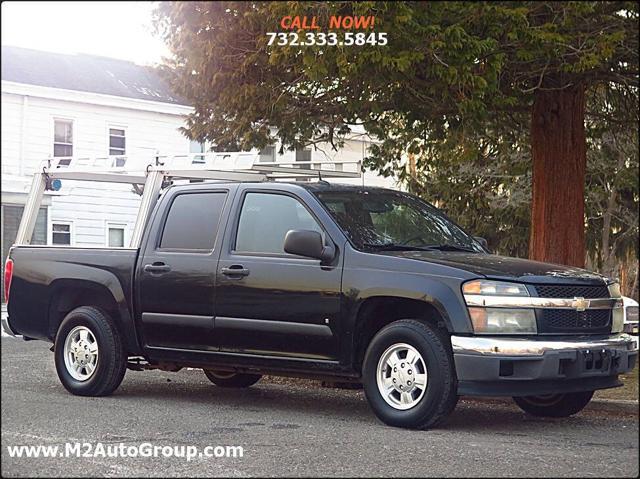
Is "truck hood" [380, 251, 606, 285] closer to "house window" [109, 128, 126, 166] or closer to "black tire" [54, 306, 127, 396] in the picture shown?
"black tire" [54, 306, 127, 396]

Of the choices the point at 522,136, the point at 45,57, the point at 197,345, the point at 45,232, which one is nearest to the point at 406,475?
the point at 197,345

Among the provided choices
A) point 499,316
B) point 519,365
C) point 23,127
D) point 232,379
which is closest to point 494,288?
point 499,316

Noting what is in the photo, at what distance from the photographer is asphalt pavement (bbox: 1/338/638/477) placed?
Result: 624cm

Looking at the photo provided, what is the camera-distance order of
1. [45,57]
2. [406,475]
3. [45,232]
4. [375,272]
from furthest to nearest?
[45,57] → [45,232] → [375,272] → [406,475]

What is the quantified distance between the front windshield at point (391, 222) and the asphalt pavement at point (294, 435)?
1.35 metres

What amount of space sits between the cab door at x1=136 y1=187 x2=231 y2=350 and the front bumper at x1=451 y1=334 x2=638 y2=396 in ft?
7.40

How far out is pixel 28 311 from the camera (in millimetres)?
10016

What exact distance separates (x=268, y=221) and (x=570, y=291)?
2464 millimetres

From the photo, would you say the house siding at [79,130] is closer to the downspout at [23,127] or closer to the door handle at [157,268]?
the downspout at [23,127]

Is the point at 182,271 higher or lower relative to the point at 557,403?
higher

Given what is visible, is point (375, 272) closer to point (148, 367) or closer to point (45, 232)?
point (148, 367)

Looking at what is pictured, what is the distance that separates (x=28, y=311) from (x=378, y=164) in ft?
25.1

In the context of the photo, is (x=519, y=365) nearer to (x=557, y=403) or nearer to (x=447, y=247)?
(x=557, y=403)

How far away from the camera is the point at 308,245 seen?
26.8ft
